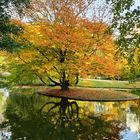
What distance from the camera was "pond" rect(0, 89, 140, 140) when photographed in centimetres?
2005

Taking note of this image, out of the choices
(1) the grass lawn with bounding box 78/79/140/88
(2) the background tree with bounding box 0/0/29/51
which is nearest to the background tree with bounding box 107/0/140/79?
(2) the background tree with bounding box 0/0/29/51

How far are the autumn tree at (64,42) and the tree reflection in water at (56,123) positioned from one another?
14.3ft

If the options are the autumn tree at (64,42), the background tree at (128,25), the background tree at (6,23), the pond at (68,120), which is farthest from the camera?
the autumn tree at (64,42)

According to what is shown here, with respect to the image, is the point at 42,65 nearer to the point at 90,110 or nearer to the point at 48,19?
the point at 48,19

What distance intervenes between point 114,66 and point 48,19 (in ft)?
24.9

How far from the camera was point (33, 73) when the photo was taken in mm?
36562

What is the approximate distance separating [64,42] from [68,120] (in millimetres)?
11003

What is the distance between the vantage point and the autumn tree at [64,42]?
1350 inches

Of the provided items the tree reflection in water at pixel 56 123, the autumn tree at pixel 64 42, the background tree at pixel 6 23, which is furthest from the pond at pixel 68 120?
the background tree at pixel 6 23

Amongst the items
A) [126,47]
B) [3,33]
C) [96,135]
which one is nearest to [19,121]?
[96,135]

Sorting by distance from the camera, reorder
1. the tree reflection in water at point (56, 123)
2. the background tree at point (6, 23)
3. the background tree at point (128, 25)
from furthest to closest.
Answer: the tree reflection in water at point (56, 123), the background tree at point (6, 23), the background tree at point (128, 25)

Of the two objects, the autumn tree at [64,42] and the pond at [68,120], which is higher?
the autumn tree at [64,42]

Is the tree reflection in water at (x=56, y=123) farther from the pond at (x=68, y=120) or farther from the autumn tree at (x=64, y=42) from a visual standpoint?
the autumn tree at (x=64, y=42)

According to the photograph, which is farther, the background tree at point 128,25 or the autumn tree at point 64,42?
the autumn tree at point 64,42
